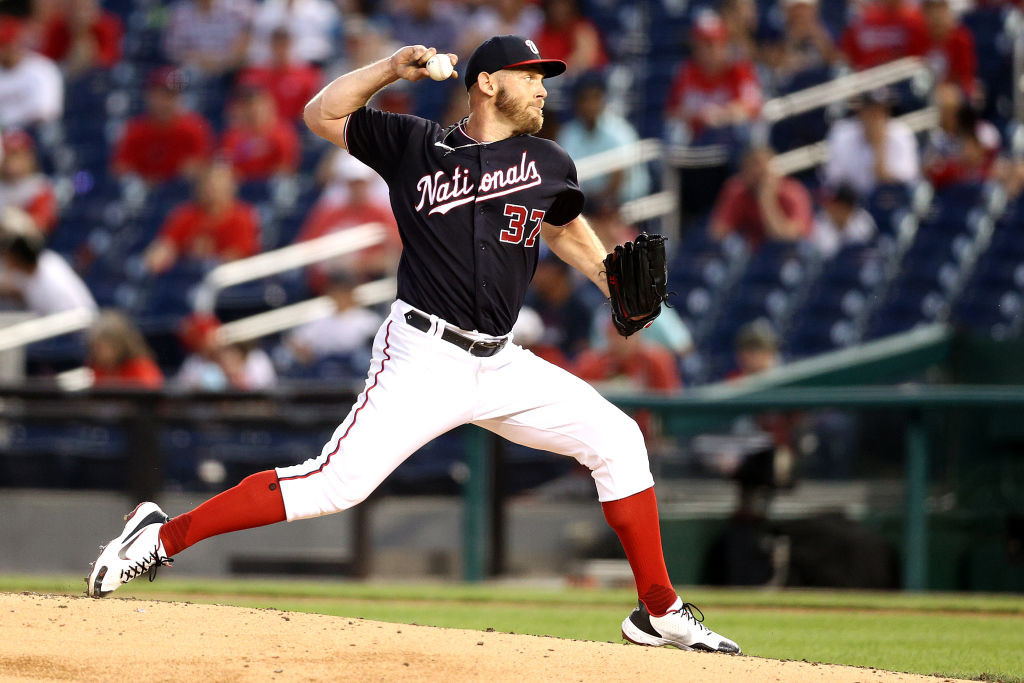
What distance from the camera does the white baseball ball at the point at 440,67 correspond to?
3.92 m

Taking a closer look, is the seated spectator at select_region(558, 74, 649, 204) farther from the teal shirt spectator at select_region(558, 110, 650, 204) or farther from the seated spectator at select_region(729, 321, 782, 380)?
the seated spectator at select_region(729, 321, 782, 380)

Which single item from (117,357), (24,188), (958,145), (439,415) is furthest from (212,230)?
(439,415)

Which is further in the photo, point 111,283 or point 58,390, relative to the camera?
point 111,283

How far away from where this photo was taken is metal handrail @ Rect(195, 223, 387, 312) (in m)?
9.63

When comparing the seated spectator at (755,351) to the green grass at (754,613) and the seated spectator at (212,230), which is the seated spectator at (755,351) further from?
the seated spectator at (212,230)

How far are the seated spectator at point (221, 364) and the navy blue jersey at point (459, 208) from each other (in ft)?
15.1

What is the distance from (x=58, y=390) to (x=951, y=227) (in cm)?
554

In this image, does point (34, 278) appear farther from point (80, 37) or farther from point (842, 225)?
point (842, 225)

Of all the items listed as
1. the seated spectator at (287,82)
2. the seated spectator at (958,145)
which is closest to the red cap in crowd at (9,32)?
the seated spectator at (287,82)

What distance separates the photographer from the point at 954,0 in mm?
11273

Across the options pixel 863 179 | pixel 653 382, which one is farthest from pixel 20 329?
pixel 863 179

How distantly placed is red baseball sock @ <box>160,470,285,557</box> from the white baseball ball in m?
1.19

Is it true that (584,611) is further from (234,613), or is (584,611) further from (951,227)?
(951,227)

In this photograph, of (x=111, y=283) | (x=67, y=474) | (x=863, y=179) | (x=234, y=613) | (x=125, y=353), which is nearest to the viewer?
(x=234, y=613)
